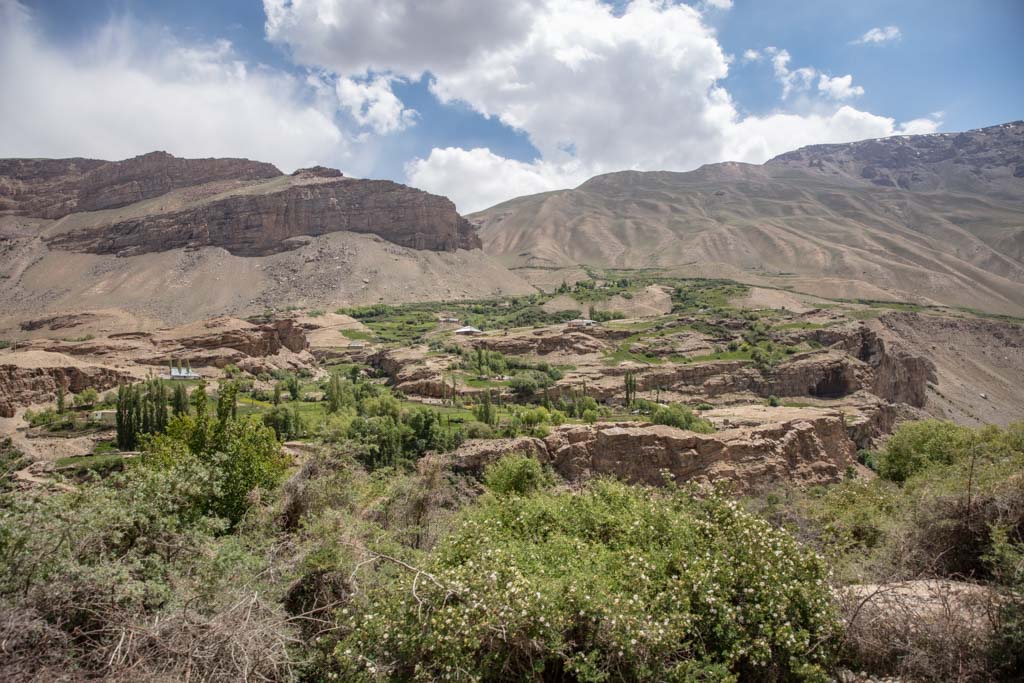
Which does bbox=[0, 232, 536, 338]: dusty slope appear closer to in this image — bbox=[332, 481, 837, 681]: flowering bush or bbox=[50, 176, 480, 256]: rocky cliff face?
bbox=[50, 176, 480, 256]: rocky cliff face

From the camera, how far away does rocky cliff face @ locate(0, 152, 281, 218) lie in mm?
164250

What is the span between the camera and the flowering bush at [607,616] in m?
7.12

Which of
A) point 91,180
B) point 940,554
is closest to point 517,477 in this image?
point 940,554

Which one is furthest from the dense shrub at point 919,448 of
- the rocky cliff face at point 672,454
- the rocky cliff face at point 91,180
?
the rocky cliff face at point 91,180

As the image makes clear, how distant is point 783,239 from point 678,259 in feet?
128

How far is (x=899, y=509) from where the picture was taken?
13.5 meters

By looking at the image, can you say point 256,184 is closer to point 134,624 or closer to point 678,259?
point 678,259

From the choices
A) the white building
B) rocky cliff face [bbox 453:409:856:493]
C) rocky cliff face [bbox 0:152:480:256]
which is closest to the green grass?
rocky cliff face [bbox 453:409:856:493]

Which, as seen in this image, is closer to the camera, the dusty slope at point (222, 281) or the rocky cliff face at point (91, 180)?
the dusty slope at point (222, 281)

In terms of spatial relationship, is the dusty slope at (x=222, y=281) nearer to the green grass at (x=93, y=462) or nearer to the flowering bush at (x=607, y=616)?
the green grass at (x=93, y=462)

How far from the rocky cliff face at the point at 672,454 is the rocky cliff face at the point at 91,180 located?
606 feet

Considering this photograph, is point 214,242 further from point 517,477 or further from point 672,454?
point 517,477

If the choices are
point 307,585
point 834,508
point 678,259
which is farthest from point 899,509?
point 678,259

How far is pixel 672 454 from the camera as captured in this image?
103ft
